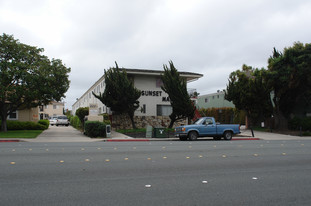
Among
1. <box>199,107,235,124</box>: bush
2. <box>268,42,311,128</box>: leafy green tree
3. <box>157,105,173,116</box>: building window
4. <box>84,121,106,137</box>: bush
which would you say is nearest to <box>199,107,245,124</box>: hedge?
<box>199,107,235,124</box>: bush

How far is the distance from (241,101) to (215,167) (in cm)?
2173

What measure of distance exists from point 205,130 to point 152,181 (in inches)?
547

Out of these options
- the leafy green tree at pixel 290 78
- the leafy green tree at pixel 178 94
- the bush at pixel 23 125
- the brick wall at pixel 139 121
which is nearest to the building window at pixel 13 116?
the bush at pixel 23 125

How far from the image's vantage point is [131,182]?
6.42 metres

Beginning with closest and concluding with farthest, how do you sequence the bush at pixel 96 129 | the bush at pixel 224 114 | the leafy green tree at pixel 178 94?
the bush at pixel 96 129 < the leafy green tree at pixel 178 94 < the bush at pixel 224 114

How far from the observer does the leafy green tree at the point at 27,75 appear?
22.6 m

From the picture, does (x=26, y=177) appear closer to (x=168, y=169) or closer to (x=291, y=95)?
(x=168, y=169)

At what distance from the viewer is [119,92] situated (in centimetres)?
2505

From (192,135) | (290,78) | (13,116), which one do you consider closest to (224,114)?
(290,78)

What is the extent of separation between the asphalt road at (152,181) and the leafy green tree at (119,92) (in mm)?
15807

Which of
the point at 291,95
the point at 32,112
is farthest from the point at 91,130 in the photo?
the point at 291,95

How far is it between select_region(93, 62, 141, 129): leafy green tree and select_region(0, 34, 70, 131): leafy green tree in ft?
12.9

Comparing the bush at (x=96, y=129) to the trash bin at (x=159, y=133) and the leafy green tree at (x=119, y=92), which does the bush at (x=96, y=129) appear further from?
the trash bin at (x=159, y=133)

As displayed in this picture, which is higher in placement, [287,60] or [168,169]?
[287,60]
